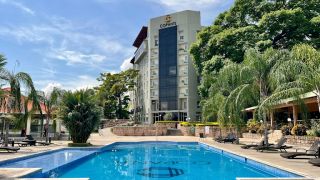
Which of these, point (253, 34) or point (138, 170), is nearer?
point (138, 170)

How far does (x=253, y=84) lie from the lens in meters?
21.4

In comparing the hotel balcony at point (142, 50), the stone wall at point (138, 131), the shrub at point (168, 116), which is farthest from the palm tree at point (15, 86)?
the hotel balcony at point (142, 50)

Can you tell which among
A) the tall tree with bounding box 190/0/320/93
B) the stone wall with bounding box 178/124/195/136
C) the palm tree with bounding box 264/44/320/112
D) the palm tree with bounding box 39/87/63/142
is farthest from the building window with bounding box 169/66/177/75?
the palm tree with bounding box 264/44/320/112

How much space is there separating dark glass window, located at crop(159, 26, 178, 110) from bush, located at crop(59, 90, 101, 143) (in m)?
38.7

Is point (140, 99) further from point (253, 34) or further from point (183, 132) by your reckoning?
point (253, 34)

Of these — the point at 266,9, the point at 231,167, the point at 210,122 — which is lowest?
the point at 231,167

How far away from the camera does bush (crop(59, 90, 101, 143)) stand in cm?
2320

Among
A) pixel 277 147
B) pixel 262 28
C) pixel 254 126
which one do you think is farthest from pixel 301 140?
pixel 262 28

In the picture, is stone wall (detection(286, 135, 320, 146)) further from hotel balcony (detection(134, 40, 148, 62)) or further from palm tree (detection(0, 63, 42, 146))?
hotel balcony (detection(134, 40, 148, 62))

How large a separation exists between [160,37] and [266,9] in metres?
27.6

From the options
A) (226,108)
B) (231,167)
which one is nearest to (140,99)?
(226,108)

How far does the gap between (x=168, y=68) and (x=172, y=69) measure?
912 millimetres

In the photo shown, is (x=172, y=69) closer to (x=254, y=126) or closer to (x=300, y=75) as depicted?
(x=254, y=126)

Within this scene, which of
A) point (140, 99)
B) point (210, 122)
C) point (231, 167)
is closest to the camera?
point (231, 167)
